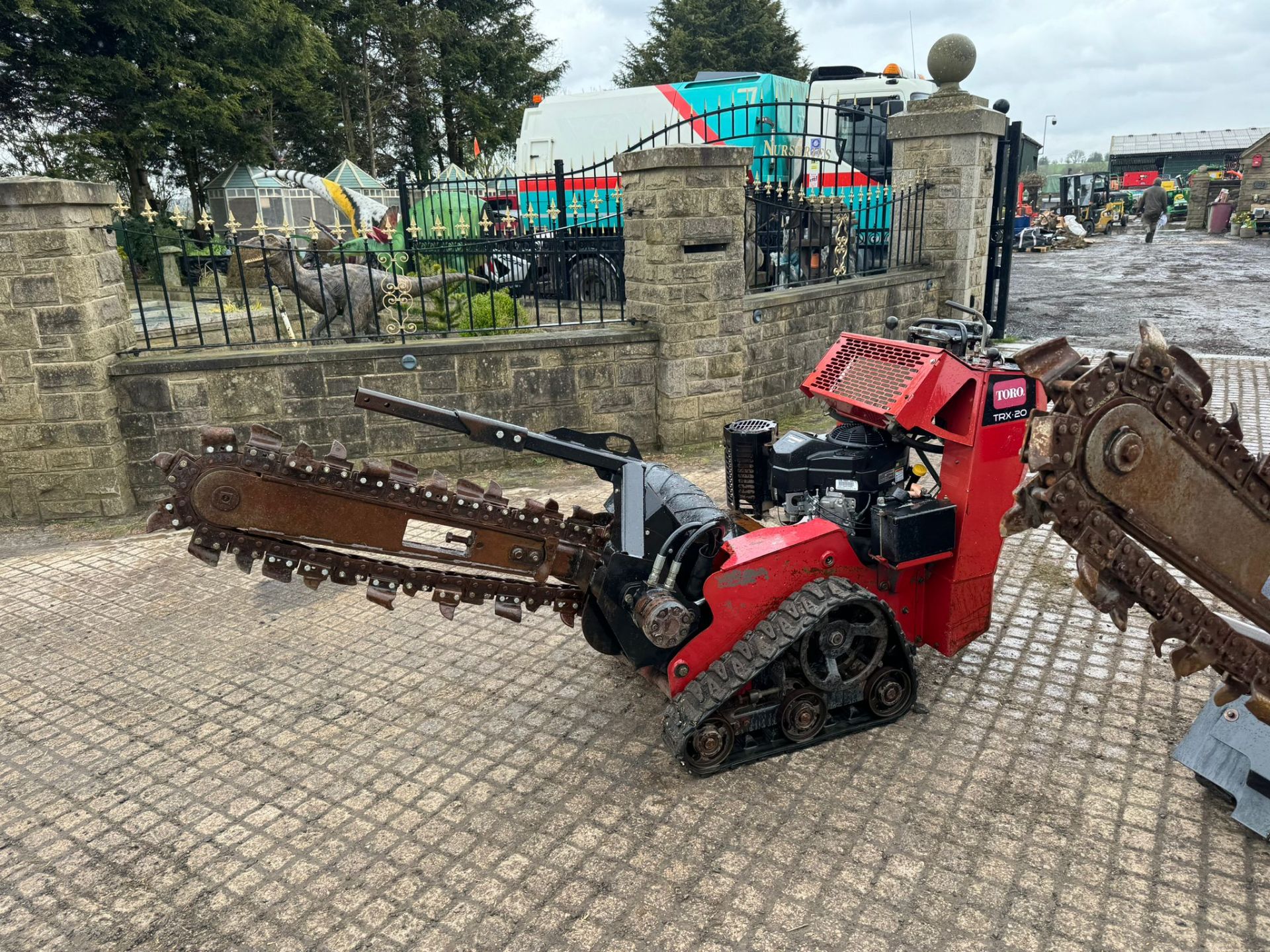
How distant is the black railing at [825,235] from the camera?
9125 millimetres

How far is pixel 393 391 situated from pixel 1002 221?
9284mm

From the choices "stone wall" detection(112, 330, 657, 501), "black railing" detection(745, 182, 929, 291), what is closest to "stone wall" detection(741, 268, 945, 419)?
"black railing" detection(745, 182, 929, 291)

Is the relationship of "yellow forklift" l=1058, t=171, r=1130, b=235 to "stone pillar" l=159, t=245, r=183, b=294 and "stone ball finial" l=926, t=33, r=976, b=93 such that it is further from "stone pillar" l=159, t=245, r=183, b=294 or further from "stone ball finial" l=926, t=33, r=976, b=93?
"stone pillar" l=159, t=245, r=183, b=294

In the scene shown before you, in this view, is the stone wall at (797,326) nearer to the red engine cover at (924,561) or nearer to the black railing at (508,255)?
the black railing at (508,255)

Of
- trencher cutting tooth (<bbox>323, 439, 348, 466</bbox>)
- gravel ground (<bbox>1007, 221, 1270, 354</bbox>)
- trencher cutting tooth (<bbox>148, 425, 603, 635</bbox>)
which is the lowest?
gravel ground (<bbox>1007, 221, 1270, 354</bbox>)

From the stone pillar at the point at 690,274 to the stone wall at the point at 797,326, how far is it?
43cm

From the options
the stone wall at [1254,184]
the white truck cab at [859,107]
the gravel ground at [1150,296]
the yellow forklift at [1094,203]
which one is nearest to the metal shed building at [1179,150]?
the yellow forklift at [1094,203]

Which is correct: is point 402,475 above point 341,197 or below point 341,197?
below

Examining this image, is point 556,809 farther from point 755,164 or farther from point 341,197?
point 341,197

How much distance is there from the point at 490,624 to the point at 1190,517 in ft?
12.5

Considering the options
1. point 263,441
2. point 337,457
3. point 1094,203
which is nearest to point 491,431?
point 337,457

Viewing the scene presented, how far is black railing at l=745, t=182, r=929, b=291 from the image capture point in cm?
912

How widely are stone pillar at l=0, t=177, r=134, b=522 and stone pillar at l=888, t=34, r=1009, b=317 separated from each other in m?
9.26

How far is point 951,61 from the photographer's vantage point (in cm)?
1072
